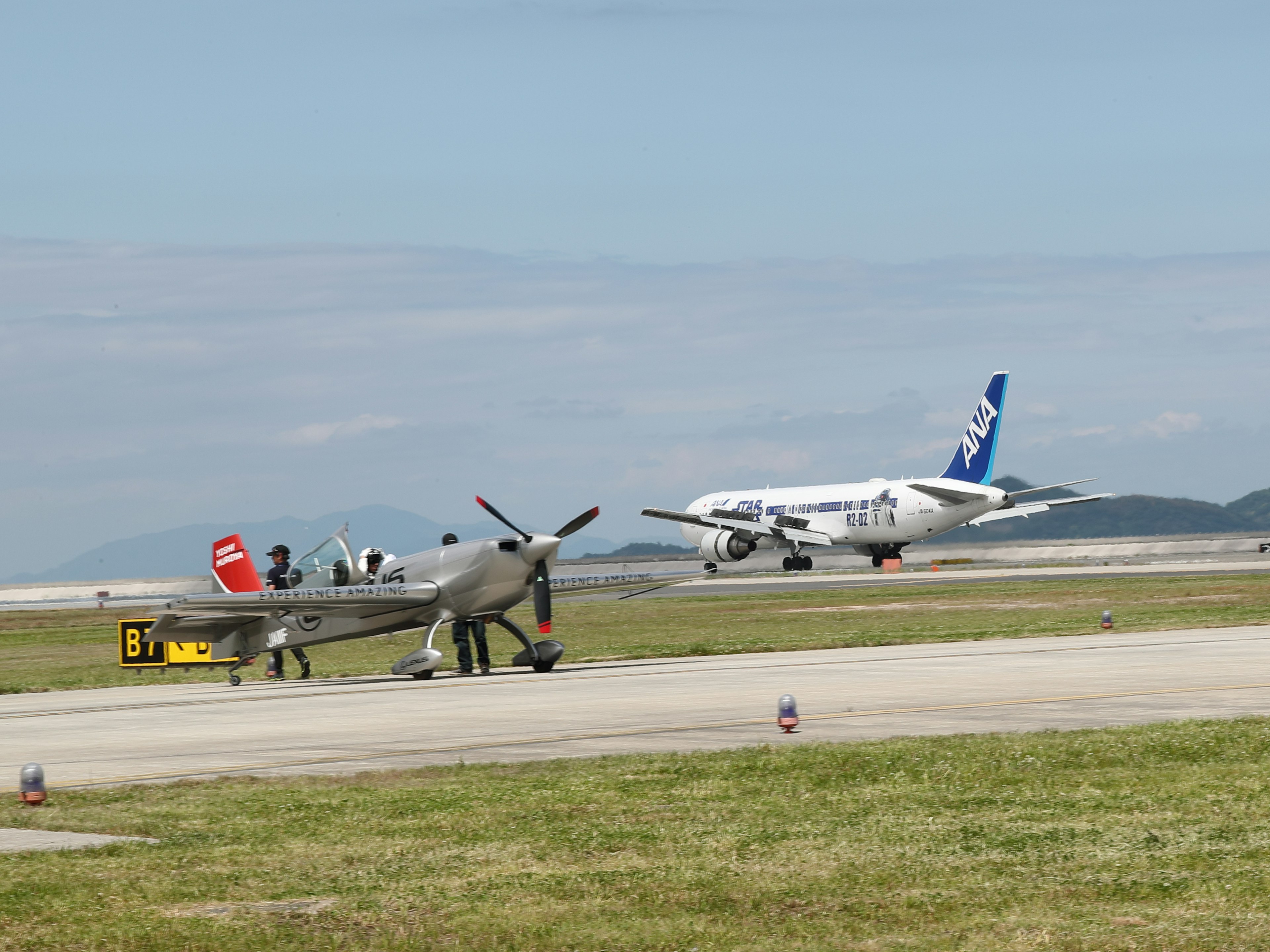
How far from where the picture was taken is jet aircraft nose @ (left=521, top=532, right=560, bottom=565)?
29297 mm

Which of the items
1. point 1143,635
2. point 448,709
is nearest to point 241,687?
point 448,709

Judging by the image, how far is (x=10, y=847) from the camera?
1091 centimetres

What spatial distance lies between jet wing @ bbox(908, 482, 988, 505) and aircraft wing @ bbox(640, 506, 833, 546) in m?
8.04

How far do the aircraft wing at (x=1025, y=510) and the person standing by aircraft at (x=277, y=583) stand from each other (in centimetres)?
5450

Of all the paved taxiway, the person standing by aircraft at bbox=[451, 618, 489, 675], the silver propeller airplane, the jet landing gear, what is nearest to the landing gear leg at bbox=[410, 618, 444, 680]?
the silver propeller airplane

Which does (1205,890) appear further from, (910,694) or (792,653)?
(792,653)

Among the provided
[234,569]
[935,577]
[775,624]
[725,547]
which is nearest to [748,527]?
[725,547]

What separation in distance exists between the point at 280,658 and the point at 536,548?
683 centimetres

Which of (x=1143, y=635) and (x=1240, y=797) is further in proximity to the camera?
(x=1143, y=635)

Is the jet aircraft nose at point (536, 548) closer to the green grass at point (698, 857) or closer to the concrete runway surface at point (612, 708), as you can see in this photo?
the concrete runway surface at point (612, 708)

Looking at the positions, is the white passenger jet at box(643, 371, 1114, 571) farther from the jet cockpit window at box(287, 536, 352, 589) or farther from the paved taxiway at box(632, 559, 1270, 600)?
the jet cockpit window at box(287, 536, 352, 589)

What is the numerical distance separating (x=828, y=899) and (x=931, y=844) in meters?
1.75

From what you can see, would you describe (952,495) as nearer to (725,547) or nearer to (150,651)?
(725,547)

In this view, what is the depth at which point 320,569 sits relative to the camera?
30.0 m
